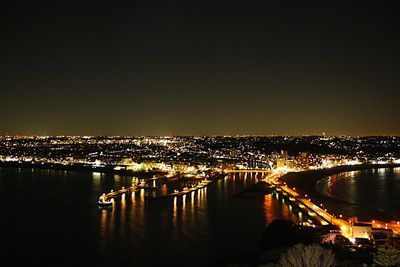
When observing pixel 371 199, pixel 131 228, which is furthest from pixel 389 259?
pixel 371 199

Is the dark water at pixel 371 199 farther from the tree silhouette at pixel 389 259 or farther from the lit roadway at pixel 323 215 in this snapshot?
the tree silhouette at pixel 389 259

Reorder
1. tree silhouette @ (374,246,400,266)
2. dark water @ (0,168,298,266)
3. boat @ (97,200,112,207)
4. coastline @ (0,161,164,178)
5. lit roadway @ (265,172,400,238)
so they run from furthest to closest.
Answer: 1. coastline @ (0,161,164,178)
2. boat @ (97,200,112,207)
3. lit roadway @ (265,172,400,238)
4. dark water @ (0,168,298,266)
5. tree silhouette @ (374,246,400,266)

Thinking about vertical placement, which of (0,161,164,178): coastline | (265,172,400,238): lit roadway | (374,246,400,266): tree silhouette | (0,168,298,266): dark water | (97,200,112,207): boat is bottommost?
(0,168,298,266): dark water

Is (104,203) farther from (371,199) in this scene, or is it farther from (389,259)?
(389,259)

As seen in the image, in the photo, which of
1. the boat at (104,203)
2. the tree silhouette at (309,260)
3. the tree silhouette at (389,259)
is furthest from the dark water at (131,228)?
the tree silhouette at (309,260)

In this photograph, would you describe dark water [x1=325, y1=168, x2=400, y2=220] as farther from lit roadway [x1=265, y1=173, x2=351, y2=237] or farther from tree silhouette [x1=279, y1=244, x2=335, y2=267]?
tree silhouette [x1=279, y1=244, x2=335, y2=267]

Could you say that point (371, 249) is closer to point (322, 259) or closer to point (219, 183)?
point (322, 259)

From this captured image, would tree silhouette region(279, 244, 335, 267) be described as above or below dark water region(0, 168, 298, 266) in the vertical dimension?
above

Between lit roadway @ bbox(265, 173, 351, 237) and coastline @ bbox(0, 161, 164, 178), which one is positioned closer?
lit roadway @ bbox(265, 173, 351, 237)

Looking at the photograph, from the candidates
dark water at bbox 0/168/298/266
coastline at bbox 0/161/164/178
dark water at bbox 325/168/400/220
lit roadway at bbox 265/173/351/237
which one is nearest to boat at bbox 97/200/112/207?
dark water at bbox 0/168/298/266
